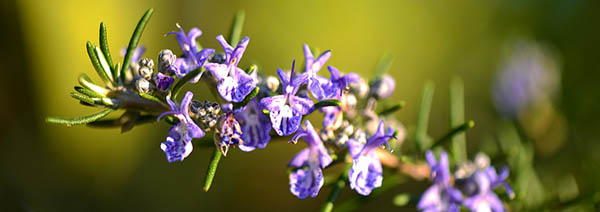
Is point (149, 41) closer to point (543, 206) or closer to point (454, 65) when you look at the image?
point (454, 65)

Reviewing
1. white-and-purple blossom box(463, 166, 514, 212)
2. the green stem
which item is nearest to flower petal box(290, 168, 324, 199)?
the green stem

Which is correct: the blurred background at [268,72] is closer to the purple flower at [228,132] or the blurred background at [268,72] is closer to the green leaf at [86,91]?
the green leaf at [86,91]

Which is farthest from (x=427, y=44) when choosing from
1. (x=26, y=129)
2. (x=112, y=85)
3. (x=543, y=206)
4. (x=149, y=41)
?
(x=112, y=85)

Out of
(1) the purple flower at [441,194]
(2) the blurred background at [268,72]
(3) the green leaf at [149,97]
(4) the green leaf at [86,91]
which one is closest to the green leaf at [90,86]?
(4) the green leaf at [86,91]

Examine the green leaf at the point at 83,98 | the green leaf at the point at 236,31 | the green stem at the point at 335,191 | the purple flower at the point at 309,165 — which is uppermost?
the green leaf at the point at 83,98

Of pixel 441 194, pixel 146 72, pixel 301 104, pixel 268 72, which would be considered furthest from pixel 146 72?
pixel 268 72

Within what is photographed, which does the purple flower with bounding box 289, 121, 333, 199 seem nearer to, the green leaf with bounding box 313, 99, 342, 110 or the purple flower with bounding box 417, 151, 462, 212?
the green leaf with bounding box 313, 99, 342, 110
